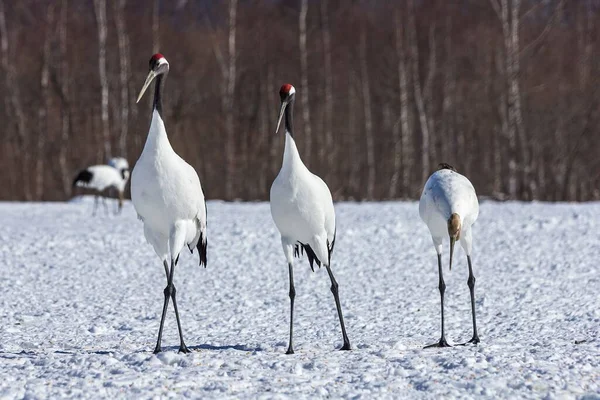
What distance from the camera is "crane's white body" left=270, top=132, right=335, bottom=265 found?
5730mm

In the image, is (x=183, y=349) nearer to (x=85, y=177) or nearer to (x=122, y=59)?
(x=85, y=177)

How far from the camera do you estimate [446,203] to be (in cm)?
601

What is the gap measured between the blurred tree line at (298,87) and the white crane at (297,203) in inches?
582

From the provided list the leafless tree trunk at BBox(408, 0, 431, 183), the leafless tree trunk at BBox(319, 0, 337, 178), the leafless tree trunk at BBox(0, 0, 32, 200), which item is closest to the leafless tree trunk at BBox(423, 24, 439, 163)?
the leafless tree trunk at BBox(408, 0, 431, 183)

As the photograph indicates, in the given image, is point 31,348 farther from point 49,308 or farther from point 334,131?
point 334,131

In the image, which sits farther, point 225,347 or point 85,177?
point 85,177

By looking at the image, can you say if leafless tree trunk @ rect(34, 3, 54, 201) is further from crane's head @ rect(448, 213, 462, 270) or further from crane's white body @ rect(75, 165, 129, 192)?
crane's head @ rect(448, 213, 462, 270)

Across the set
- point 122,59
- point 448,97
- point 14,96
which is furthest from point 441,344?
point 448,97

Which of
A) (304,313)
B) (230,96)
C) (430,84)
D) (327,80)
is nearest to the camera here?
(304,313)

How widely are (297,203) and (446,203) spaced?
3.48 ft

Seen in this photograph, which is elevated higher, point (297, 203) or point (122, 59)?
point (122, 59)

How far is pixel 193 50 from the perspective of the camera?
27641 mm

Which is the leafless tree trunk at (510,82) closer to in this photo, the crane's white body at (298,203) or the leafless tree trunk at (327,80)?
the leafless tree trunk at (327,80)

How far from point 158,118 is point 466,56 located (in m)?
20.9
